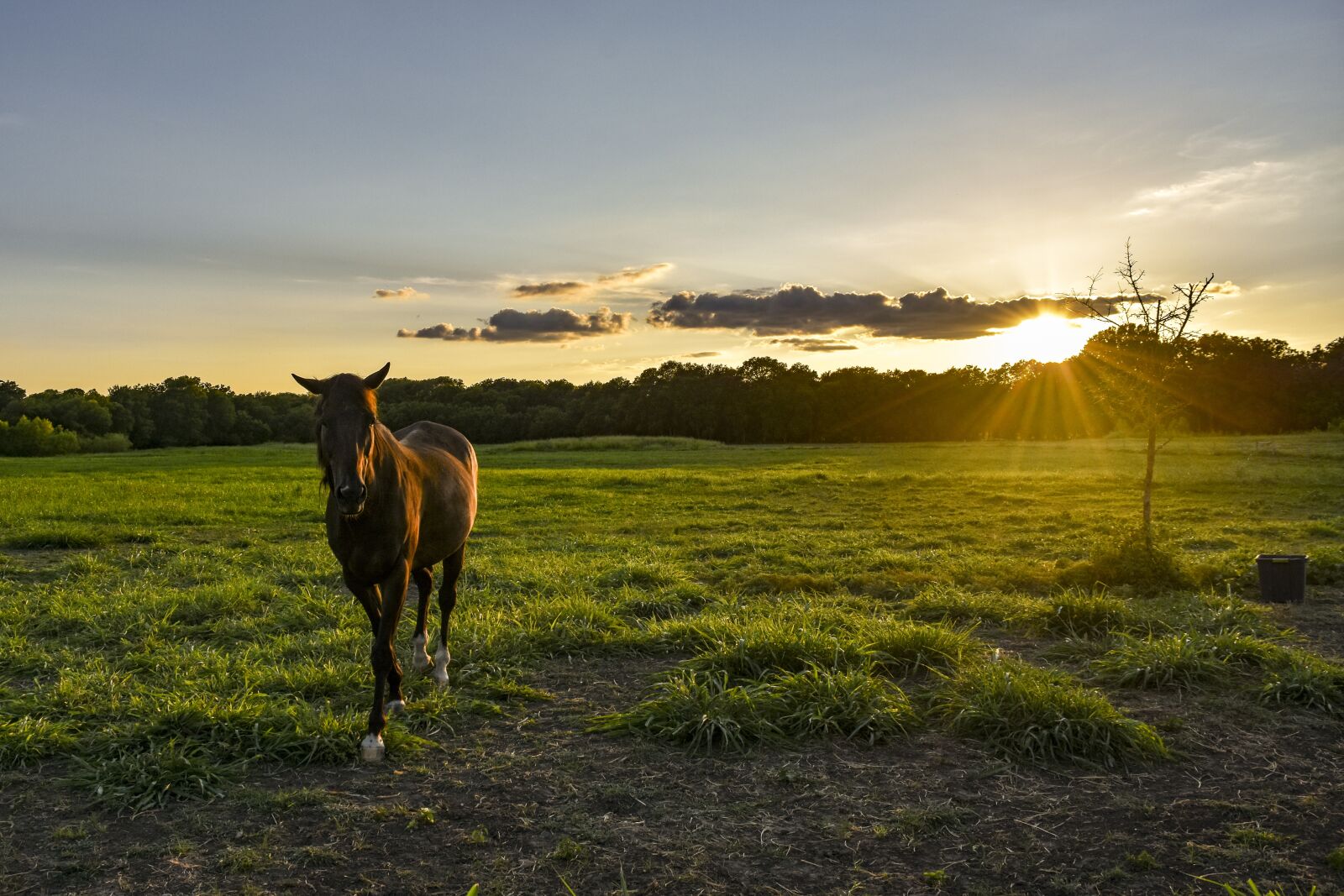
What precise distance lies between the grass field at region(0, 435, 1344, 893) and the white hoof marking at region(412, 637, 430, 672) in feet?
1.20

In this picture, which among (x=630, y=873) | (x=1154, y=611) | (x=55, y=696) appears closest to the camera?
(x=630, y=873)

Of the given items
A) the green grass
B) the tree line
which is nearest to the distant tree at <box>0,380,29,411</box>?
the tree line

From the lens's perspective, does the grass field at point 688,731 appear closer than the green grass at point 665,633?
Yes

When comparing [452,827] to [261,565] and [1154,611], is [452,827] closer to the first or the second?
[1154,611]

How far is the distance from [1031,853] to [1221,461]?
41.1m

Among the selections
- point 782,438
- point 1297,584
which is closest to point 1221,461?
point 1297,584

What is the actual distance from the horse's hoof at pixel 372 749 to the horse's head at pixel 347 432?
1611 mm

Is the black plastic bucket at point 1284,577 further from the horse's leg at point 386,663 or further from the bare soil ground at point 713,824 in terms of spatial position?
the horse's leg at point 386,663

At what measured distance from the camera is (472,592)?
1126cm

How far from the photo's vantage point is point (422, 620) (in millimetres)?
8195

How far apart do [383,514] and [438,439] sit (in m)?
2.57

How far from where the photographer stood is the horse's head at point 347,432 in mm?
5566

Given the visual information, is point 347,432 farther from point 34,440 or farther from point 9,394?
point 9,394

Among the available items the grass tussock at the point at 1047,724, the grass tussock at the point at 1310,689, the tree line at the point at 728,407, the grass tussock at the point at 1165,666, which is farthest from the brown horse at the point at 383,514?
the tree line at the point at 728,407
